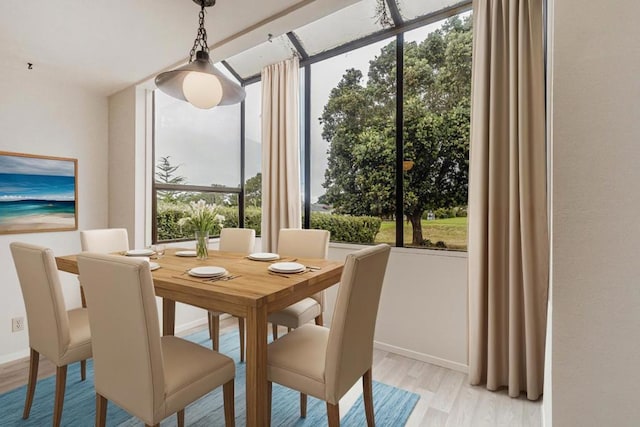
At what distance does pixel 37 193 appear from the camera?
9.39 ft

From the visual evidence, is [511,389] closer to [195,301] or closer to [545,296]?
[545,296]

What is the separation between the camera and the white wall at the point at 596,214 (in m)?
0.99

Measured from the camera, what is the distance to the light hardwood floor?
1932 millimetres

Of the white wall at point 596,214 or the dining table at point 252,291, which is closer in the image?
the white wall at point 596,214

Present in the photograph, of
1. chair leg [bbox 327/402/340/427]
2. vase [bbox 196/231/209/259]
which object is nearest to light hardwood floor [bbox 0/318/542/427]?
chair leg [bbox 327/402/340/427]

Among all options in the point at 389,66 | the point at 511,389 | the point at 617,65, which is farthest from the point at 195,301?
the point at 389,66

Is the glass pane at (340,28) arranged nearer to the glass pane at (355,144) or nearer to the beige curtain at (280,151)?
the glass pane at (355,144)

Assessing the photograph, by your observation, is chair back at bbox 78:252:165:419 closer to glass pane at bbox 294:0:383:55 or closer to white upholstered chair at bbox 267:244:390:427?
white upholstered chair at bbox 267:244:390:427

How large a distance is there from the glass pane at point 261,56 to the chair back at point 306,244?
6.39 ft

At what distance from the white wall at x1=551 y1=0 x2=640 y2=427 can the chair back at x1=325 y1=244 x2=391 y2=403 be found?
688 millimetres

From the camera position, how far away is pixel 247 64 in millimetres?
3803

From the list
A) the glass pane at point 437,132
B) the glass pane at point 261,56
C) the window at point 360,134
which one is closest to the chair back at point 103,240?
the window at point 360,134

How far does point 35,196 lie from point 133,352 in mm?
2433

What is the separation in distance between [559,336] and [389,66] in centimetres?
256
